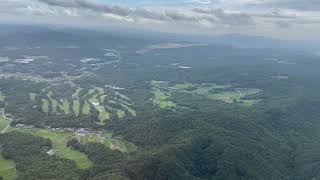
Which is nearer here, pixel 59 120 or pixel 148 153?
pixel 148 153

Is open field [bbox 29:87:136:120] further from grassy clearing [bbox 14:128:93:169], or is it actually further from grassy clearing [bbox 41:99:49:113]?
grassy clearing [bbox 14:128:93:169]

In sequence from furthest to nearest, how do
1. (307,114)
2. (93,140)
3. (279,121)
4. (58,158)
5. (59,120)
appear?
(307,114) → (279,121) → (59,120) → (93,140) → (58,158)

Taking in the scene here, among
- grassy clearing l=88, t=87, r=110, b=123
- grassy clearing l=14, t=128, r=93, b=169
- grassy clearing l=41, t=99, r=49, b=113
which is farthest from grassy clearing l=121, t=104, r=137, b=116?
grassy clearing l=14, t=128, r=93, b=169

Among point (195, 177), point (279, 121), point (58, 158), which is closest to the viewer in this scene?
point (195, 177)

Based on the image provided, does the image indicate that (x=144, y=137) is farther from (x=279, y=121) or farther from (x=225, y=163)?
(x=279, y=121)

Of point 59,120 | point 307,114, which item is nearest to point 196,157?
point 59,120

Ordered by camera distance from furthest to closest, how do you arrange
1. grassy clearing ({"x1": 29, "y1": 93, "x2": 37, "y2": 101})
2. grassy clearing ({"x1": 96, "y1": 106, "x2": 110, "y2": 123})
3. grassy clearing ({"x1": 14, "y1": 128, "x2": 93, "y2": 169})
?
grassy clearing ({"x1": 29, "y1": 93, "x2": 37, "y2": 101})
grassy clearing ({"x1": 96, "y1": 106, "x2": 110, "y2": 123})
grassy clearing ({"x1": 14, "y1": 128, "x2": 93, "y2": 169})

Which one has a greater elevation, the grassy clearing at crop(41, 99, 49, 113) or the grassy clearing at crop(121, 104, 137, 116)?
the grassy clearing at crop(121, 104, 137, 116)
